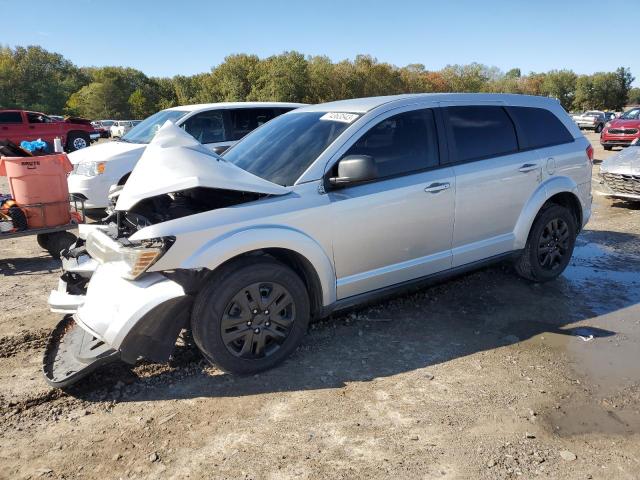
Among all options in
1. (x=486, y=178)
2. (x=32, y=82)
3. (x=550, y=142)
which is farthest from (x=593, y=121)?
(x=32, y=82)

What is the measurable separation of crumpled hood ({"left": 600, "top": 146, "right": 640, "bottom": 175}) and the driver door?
5.95m

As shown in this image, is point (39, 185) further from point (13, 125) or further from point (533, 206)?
point (13, 125)

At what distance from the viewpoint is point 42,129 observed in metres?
21.0

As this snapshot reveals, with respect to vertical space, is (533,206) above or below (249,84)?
below

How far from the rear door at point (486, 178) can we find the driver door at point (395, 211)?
158 mm

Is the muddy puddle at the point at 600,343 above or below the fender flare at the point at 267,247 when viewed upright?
below

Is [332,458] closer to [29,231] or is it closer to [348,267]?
[348,267]

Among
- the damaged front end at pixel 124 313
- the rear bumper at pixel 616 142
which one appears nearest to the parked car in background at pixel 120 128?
the rear bumper at pixel 616 142

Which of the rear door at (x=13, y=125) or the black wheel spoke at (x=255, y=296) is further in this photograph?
the rear door at (x=13, y=125)

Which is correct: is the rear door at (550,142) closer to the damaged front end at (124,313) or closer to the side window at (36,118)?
the damaged front end at (124,313)

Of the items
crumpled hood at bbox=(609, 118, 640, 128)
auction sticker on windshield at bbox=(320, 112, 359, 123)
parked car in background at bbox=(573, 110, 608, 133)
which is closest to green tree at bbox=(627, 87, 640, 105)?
parked car in background at bbox=(573, 110, 608, 133)

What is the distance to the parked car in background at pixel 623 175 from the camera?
8414 millimetres

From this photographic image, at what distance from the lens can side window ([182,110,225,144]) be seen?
8109 mm

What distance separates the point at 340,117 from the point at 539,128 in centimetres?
220
